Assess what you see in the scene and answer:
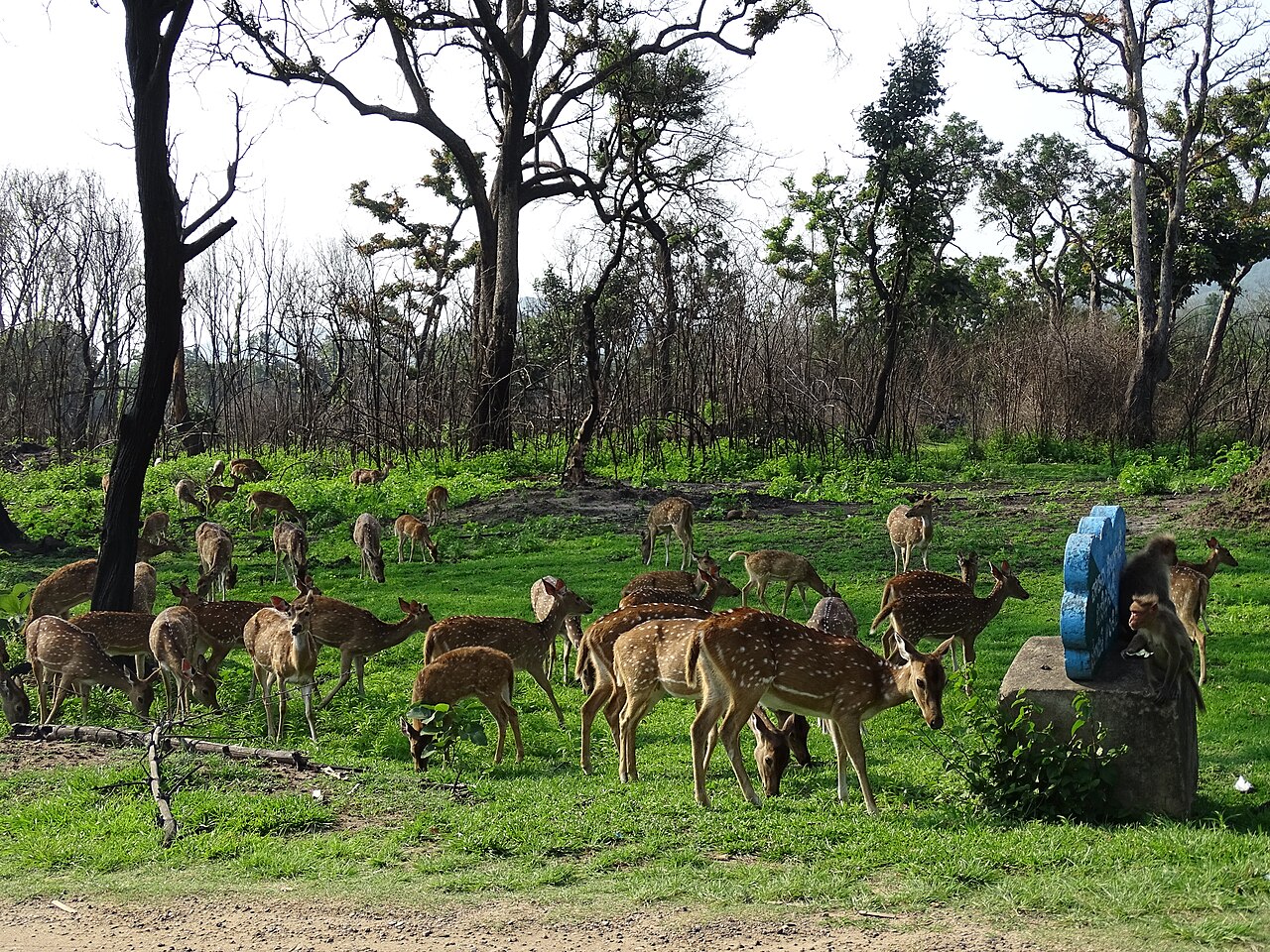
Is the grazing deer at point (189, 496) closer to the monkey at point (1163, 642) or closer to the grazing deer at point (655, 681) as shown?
the grazing deer at point (655, 681)

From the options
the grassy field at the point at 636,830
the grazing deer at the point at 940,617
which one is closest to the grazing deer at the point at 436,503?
the grassy field at the point at 636,830

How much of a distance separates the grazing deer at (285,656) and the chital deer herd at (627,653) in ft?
0.06

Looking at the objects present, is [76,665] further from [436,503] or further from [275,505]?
[436,503]

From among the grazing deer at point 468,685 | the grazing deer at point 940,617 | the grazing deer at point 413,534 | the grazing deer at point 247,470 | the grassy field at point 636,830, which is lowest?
the grassy field at point 636,830

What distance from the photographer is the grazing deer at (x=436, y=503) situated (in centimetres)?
1977

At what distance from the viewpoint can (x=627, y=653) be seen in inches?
320

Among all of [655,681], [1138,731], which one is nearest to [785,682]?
[655,681]

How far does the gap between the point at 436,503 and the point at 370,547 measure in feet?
12.2

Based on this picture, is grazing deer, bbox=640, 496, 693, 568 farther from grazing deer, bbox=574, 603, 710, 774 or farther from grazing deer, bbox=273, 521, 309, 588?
grazing deer, bbox=574, 603, 710, 774

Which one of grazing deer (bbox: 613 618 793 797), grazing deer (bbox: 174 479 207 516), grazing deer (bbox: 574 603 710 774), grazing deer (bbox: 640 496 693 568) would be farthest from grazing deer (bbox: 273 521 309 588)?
grazing deer (bbox: 613 618 793 797)

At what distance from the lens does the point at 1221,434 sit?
25.3m

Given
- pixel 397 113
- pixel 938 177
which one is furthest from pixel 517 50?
pixel 938 177

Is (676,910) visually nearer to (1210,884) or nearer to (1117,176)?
(1210,884)

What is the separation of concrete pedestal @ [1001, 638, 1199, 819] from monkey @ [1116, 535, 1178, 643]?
76 cm
